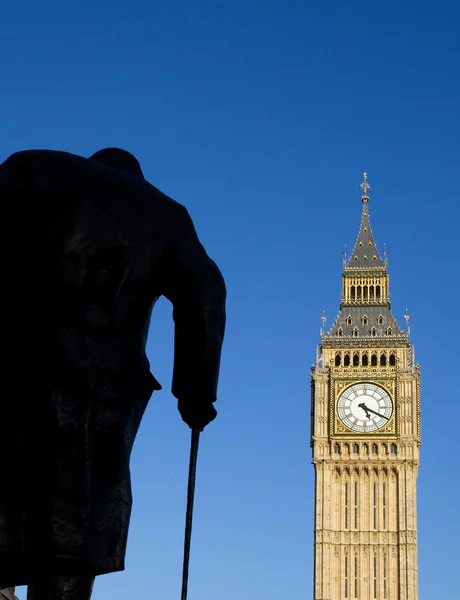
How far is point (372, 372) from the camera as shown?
70250 mm

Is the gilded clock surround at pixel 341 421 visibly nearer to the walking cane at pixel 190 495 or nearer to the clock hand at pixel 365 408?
the clock hand at pixel 365 408

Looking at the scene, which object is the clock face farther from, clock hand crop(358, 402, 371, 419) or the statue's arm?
the statue's arm

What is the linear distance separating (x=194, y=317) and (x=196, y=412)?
475mm

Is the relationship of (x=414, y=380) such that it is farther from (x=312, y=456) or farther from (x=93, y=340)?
(x=93, y=340)

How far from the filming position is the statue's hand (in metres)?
5.95

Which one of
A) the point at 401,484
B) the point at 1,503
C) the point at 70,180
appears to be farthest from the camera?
the point at 401,484

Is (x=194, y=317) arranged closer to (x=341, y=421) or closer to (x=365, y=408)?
(x=365, y=408)

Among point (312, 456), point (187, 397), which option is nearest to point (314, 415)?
point (312, 456)

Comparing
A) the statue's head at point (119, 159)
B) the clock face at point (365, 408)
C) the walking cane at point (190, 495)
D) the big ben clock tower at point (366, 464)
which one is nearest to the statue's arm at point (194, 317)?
the walking cane at point (190, 495)

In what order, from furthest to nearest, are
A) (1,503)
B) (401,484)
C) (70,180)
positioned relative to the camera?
(401,484) → (70,180) → (1,503)

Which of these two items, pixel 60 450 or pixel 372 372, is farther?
pixel 372 372

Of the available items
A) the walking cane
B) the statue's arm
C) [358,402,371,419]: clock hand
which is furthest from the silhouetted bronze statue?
[358,402,371,419]: clock hand

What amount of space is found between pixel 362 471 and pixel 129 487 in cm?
6501

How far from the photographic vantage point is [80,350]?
560 cm
